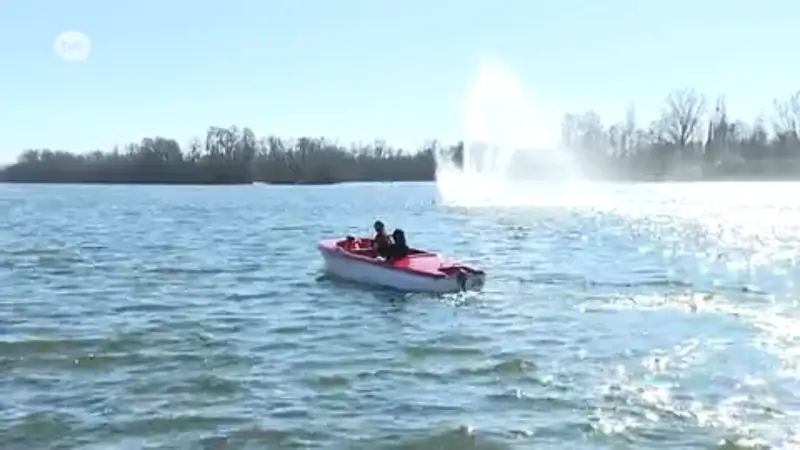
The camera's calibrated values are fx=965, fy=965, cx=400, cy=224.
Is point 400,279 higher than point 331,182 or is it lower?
higher

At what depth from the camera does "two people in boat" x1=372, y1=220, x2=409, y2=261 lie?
75.6 feet

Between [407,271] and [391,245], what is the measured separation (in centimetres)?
148

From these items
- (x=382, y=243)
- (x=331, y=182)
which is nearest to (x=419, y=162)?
(x=331, y=182)

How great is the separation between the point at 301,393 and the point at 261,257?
2025 centimetres

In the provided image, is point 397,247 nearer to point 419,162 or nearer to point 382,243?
point 382,243

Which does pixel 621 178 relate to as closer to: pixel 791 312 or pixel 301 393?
pixel 791 312

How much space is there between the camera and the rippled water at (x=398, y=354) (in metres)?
10.8

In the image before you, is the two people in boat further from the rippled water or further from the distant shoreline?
the distant shoreline

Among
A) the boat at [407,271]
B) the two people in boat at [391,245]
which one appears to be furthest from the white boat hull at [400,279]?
the two people in boat at [391,245]

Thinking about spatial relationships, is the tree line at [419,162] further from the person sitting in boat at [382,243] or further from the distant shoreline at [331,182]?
the person sitting in boat at [382,243]

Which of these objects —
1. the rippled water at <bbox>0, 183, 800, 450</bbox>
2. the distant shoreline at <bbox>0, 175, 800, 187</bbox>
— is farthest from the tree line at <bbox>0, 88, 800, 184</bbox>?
the rippled water at <bbox>0, 183, 800, 450</bbox>

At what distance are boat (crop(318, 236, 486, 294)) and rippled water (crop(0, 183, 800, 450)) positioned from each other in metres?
0.39

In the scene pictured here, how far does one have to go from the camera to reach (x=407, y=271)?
71.7 feet

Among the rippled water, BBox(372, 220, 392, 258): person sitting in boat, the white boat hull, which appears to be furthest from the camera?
BBox(372, 220, 392, 258): person sitting in boat
